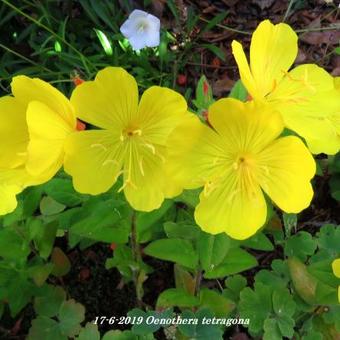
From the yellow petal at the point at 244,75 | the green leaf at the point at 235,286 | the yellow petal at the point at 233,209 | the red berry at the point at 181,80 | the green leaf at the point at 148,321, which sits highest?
the yellow petal at the point at 244,75

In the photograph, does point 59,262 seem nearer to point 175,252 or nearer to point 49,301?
point 49,301

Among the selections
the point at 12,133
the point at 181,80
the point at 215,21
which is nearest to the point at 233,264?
the point at 12,133

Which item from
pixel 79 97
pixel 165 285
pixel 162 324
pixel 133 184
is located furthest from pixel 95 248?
pixel 79 97

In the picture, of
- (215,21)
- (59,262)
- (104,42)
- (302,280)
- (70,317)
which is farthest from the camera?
(215,21)

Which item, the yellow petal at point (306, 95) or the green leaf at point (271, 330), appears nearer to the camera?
the yellow petal at point (306, 95)

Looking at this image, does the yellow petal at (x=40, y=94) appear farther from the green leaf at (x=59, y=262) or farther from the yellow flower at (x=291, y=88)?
the green leaf at (x=59, y=262)

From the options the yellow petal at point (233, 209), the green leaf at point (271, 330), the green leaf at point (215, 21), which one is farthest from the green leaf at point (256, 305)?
the green leaf at point (215, 21)
